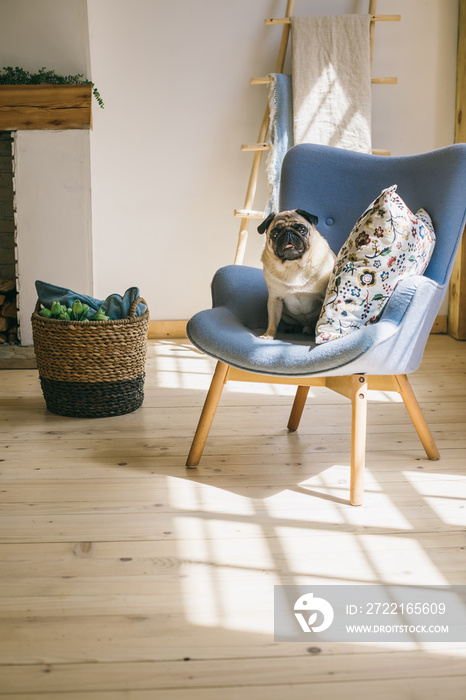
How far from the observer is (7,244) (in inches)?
143

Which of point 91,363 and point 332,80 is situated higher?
point 332,80

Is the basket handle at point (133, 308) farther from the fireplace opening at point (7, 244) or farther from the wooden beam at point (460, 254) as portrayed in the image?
the wooden beam at point (460, 254)

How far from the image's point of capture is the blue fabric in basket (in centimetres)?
265

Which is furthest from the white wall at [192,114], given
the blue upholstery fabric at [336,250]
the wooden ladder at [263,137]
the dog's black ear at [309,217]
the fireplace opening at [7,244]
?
the dog's black ear at [309,217]

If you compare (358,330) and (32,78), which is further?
(32,78)

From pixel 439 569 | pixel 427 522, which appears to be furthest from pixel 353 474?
pixel 439 569

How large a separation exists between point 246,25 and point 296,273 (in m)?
2.20

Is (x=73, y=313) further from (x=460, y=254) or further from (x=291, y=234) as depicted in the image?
(x=460, y=254)

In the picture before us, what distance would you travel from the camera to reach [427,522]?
1.75m

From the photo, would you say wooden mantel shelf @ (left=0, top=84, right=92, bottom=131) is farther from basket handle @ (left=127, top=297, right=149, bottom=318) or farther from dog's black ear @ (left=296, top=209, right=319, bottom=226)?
dog's black ear @ (left=296, top=209, right=319, bottom=226)

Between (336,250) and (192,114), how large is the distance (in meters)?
1.86

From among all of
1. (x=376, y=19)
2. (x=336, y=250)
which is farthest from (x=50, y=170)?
(x=376, y=19)

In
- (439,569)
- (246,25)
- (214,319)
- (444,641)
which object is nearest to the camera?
(444,641)

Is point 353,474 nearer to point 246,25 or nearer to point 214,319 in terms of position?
point 214,319
